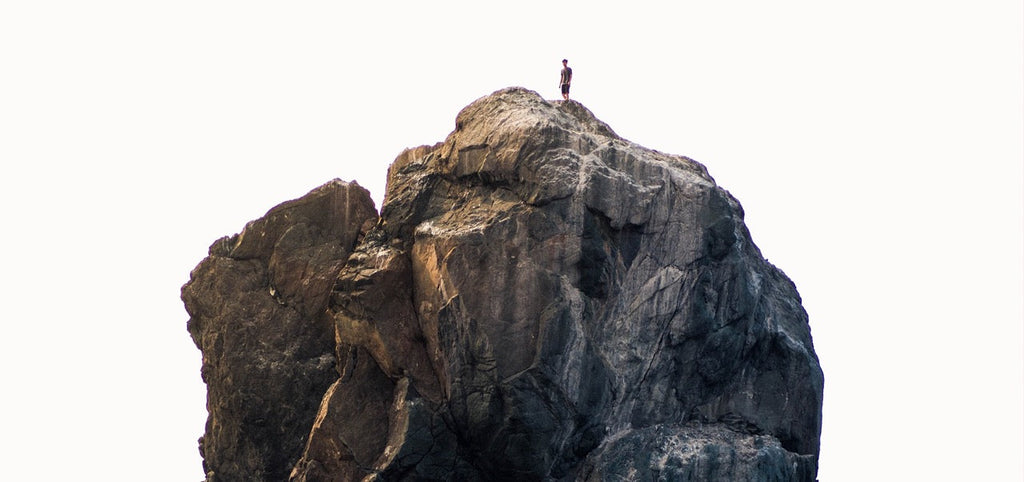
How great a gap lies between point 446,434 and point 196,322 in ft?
25.7

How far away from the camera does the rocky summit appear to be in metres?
39.2

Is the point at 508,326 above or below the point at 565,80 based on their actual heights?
below

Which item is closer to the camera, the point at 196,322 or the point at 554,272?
the point at 554,272

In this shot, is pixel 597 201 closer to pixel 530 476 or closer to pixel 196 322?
pixel 530 476

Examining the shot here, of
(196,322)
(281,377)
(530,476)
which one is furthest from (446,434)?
(196,322)

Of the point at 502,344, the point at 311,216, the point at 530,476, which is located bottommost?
the point at 530,476

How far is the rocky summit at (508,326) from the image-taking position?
39156 mm

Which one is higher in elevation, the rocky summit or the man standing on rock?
the man standing on rock

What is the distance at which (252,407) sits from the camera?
42.0 meters

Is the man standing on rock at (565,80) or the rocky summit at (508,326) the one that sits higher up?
the man standing on rock at (565,80)

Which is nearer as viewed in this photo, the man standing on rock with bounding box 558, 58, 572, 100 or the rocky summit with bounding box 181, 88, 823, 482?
the rocky summit with bounding box 181, 88, 823, 482

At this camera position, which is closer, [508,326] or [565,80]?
[508,326]

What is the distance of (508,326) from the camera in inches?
1535

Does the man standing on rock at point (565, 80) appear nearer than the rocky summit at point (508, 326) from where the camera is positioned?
No
